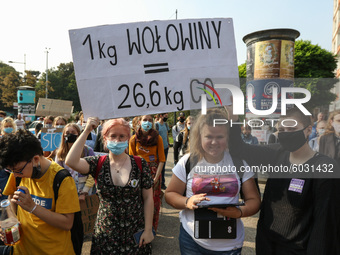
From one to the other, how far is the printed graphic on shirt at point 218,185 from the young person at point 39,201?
934 millimetres

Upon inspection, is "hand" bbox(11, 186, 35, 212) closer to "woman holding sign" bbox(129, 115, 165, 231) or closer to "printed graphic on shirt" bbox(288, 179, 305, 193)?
"printed graphic on shirt" bbox(288, 179, 305, 193)

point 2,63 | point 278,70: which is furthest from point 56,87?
point 278,70

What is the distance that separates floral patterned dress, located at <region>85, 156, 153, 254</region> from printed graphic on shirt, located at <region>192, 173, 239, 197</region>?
0.53 metres

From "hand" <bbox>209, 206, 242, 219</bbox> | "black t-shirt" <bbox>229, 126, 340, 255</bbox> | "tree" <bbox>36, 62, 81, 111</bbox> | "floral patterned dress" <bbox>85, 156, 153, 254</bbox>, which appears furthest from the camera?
"tree" <bbox>36, 62, 81, 111</bbox>

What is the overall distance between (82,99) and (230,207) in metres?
1.45

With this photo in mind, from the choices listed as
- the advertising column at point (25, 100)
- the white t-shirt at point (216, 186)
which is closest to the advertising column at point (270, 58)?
the white t-shirt at point (216, 186)

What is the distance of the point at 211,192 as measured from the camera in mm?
1849

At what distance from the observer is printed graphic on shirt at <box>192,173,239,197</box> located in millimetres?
1835

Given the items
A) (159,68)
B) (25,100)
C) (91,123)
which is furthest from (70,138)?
(25,100)

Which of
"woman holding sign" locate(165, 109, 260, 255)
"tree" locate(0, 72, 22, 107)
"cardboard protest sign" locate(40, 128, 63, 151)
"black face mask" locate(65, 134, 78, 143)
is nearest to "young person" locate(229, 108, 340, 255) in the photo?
"woman holding sign" locate(165, 109, 260, 255)

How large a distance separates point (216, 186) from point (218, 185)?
16mm

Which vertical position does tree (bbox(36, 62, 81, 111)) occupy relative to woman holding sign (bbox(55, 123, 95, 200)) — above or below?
above

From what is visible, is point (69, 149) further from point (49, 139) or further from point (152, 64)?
point (152, 64)

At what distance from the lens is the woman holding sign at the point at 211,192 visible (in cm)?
181
